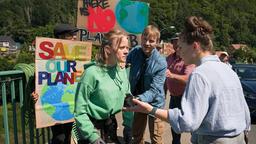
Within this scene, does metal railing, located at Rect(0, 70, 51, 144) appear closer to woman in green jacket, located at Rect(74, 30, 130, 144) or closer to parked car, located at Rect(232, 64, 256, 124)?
woman in green jacket, located at Rect(74, 30, 130, 144)

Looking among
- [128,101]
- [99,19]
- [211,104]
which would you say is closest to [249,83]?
[99,19]

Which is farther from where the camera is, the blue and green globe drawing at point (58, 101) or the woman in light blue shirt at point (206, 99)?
the blue and green globe drawing at point (58, 101)

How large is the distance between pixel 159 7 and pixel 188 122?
386ft

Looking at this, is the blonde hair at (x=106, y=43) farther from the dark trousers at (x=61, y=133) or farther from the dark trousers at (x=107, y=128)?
the dark trousers at (x=61, y=133)

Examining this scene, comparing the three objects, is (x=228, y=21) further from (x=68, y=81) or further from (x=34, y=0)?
(x=68, y=81)

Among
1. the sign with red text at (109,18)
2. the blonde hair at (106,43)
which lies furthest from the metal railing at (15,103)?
the sign with red text at (109,18)

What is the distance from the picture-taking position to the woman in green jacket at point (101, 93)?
358 centimetres

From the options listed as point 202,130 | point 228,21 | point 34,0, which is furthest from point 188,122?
point 34,0

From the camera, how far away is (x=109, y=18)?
21.0 feet

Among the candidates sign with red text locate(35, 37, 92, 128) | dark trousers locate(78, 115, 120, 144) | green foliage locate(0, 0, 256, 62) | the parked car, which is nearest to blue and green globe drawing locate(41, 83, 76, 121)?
sign with red text locate(35, 37, 92, 128)

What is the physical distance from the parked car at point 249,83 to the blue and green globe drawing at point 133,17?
18.0ft

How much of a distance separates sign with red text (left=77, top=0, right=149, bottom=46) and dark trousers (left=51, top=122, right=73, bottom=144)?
4.84ft

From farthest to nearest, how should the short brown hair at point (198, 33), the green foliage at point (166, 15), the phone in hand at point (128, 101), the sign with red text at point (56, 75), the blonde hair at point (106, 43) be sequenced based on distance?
1. the green foliage at point (166, 15)
2. the sign with red text at point (56, 75)
3. the blonde hair at point (106, 43)
4. the phone in hand at point (128, 101)
5. the short brown hair at point (198, 33)

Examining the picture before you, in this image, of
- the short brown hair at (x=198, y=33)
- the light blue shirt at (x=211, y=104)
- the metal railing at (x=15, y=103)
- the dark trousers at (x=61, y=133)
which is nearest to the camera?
the light blue shirt at (x=211, y=104)
